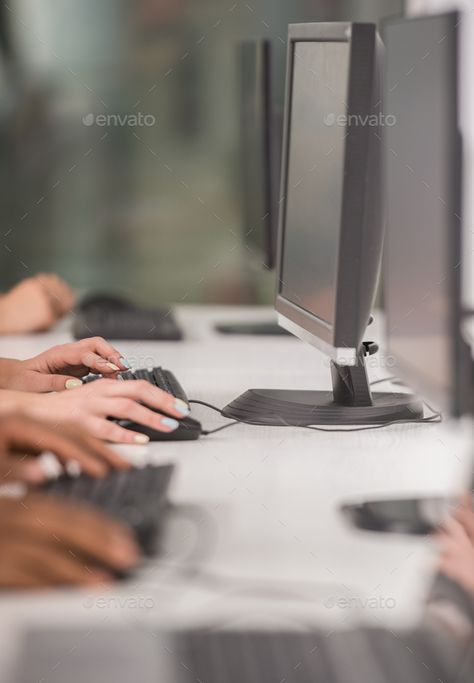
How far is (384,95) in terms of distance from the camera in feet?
4.00

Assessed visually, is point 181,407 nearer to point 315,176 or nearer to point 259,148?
point 315,176

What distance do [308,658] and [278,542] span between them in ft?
0.42

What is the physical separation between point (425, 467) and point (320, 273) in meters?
0.31

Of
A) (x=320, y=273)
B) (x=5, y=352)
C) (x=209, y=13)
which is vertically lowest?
(x=5, y=352)

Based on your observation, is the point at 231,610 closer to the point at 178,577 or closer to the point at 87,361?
the point at 178,577

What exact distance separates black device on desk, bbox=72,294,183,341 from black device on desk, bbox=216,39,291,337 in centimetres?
15

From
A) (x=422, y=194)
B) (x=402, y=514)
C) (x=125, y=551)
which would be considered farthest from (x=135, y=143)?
(x=125, y=551)

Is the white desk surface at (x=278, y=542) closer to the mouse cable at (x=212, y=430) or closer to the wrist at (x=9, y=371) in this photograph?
the mouse cable at (x=212, y=430)

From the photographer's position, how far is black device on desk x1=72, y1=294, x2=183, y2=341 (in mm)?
2211

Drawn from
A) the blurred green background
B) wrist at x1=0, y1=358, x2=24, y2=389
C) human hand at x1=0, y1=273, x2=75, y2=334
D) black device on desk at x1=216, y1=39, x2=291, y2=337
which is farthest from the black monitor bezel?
the blurred green background

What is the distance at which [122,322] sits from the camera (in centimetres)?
230

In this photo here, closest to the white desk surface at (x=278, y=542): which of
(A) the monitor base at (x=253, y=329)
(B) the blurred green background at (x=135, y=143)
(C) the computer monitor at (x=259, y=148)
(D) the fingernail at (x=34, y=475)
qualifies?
(D) the fingernail at (x=34, y=475)

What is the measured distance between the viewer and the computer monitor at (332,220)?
4.03ft

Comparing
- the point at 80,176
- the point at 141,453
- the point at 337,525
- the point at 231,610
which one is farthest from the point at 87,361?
the point at 80,176
